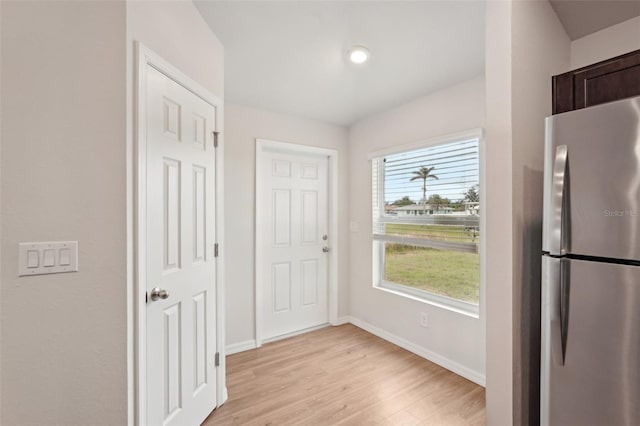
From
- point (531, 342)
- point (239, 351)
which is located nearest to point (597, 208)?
point (531, 342)

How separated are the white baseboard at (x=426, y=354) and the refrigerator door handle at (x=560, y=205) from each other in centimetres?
167

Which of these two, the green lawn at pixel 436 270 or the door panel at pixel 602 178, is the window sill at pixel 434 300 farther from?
the door panel at pixel 602 178

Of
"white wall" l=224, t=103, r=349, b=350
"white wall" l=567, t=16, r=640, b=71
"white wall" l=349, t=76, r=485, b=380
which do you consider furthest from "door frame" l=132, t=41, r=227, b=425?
"white wall" l=567, t=16, r=640, b=71

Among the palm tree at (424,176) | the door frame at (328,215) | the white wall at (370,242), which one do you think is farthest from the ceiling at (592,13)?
the door frame at (328,215)

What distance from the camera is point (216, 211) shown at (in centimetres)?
194

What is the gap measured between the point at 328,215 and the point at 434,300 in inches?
57.4

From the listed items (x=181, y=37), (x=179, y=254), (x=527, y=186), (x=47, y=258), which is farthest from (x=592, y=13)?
(x=47, y=258)

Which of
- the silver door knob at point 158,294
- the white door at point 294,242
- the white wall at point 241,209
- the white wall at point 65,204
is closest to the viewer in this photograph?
the white wall at point 65,204

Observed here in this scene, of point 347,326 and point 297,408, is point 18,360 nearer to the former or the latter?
point 297,408

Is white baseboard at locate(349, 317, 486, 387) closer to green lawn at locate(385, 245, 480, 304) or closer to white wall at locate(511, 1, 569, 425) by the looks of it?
green lawn at locate(385, 245, 480, 304)

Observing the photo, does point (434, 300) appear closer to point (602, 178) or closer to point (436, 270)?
point (436, 270)

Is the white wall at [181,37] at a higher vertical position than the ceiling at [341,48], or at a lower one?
lower

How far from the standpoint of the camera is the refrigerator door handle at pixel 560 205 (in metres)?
1.01

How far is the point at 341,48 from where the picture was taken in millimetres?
1911
